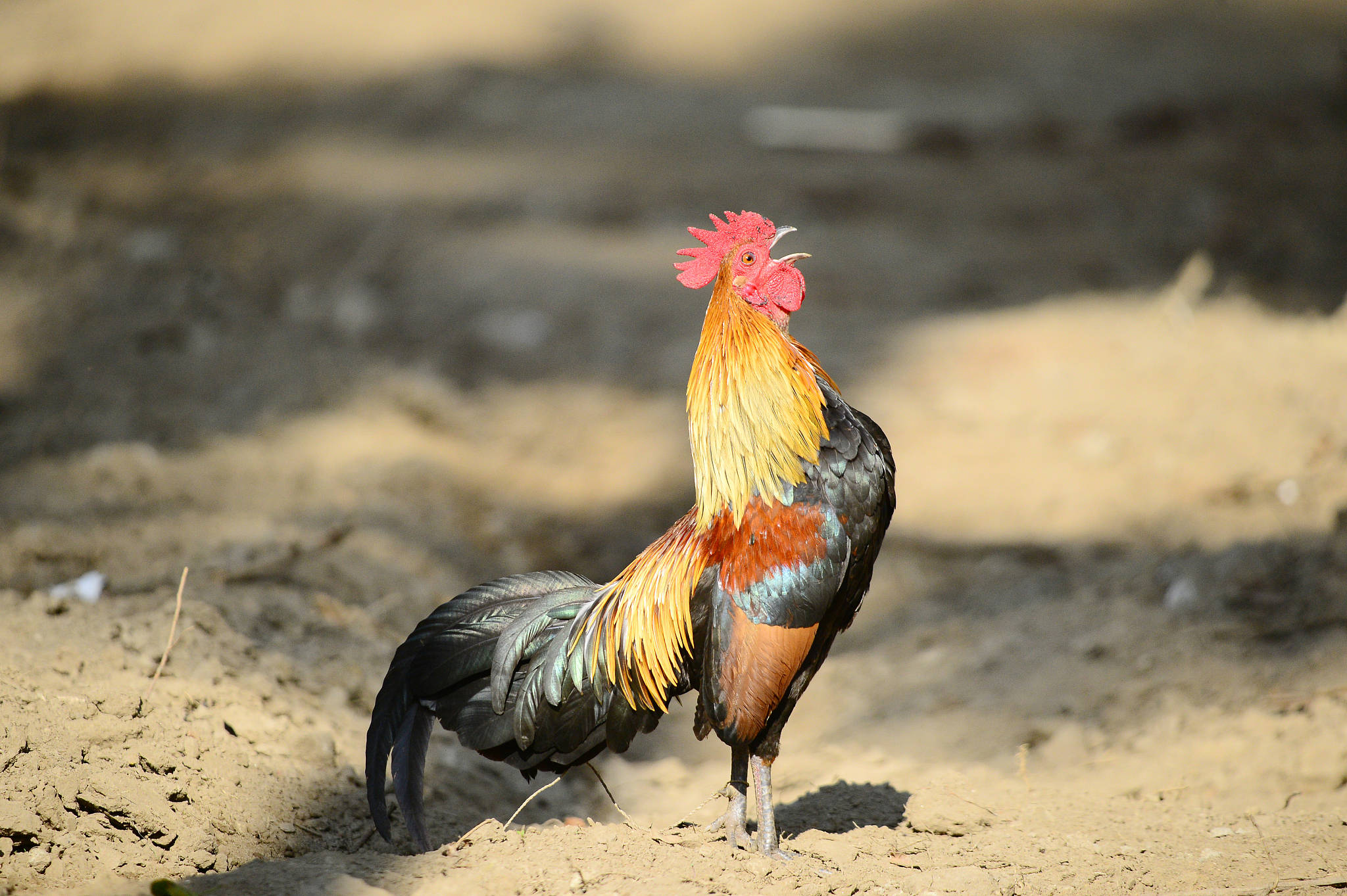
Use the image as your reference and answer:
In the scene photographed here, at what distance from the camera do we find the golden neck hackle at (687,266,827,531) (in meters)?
3.52

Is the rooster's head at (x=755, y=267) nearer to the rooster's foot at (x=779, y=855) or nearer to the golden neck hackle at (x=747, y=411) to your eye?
the golden neck hackle at (x=747, y=411)

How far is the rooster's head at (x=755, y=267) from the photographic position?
147 inches

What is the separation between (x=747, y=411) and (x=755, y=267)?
1.81 ft

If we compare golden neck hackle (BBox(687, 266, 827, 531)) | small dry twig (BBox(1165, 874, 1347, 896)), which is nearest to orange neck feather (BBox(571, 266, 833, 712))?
golden neck hackle (BBox(687, 266, 827, 531))

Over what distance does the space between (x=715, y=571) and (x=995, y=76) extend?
12665 mm

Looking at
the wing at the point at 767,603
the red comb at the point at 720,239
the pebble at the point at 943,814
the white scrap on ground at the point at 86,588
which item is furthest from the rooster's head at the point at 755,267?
the white scrap on ground at the point at 86,588

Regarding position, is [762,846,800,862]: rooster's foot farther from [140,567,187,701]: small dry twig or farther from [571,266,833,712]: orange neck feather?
[140,567,187,701]: small dry twig

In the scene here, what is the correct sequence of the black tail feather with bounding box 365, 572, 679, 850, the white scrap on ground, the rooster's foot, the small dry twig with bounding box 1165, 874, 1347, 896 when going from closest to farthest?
1. the small dry twig with bounding box 1165, 874, 1347, 896
2. the rooster's foot
3. the black tail feather with bounding box 365, 572, 679, 850
4. the white scrap on ground

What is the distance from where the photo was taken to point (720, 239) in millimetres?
3787

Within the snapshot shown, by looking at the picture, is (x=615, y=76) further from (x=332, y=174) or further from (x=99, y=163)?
(x=99, y=163)

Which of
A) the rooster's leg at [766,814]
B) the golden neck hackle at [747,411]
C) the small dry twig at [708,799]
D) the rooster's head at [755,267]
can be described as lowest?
the small dry twig at [708,799]

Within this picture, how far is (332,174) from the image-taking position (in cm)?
1138

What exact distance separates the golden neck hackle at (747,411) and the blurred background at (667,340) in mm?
1789

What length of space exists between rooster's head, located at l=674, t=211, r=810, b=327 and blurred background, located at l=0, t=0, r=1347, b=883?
2.24 m
